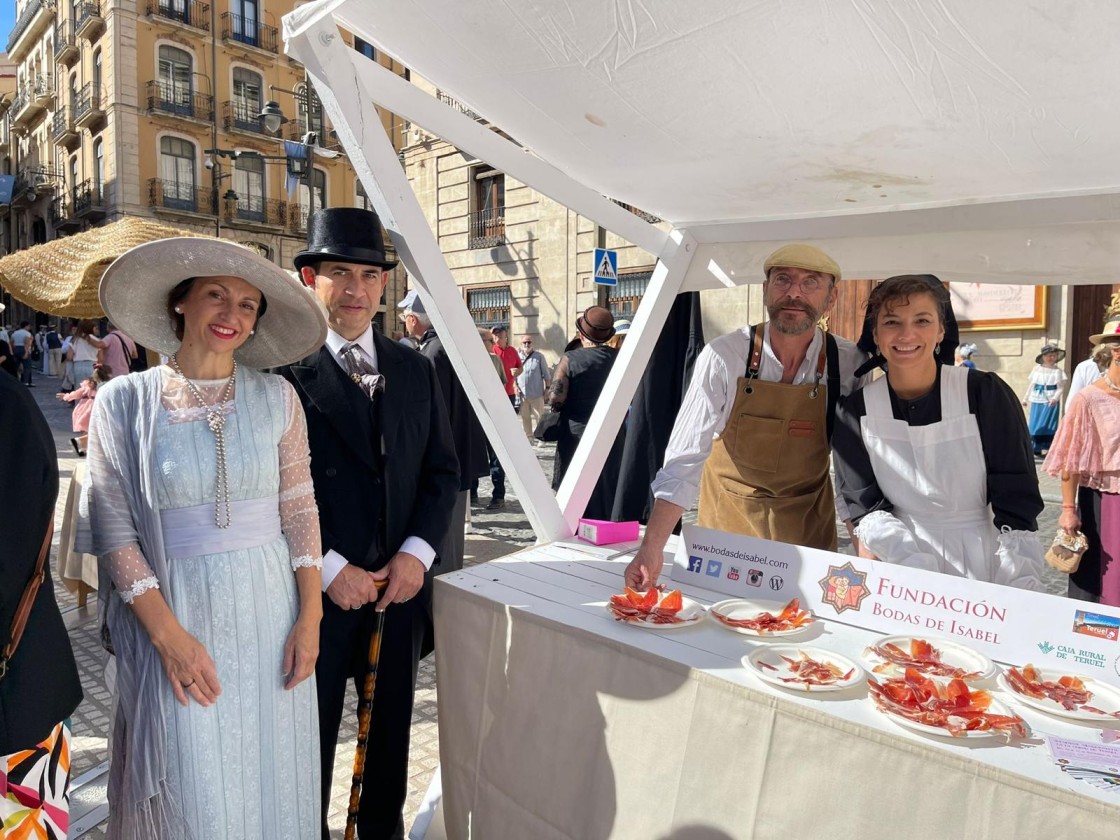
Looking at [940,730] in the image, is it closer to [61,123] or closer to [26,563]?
[26,563]

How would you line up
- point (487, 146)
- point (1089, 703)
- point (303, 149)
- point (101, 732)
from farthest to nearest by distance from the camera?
1. point (303, 149)
2. point (101, 732)
3. point (487, 146)
4. point (1089, 703)

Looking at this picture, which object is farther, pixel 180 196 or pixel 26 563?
pixel 180 196

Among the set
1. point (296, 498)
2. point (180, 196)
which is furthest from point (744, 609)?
point (180, 196)

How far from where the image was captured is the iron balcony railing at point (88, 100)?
26.8 meters

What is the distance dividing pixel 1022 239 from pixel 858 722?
1.77 metres

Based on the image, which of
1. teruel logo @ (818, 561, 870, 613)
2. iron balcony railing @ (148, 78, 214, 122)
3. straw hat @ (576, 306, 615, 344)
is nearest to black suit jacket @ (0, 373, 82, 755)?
teruel logo @ (818, 561, 870, 613)

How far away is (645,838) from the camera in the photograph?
5.17 ft

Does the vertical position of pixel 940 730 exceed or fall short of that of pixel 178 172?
it falls short

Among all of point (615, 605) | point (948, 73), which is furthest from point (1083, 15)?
point (615, 605)

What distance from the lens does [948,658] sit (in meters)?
1.60

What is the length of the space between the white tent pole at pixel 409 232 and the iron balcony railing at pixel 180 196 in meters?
28.5

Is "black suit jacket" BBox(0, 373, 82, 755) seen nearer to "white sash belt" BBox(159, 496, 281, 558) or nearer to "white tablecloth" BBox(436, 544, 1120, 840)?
"white sash belt" BBox(159, 496, 281, 558)

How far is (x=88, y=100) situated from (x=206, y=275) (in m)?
32.3

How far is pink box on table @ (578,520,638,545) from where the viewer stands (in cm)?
251
